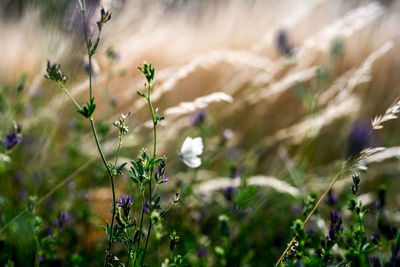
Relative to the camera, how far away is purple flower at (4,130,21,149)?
93cm

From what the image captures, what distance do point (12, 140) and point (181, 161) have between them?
801 millimetres

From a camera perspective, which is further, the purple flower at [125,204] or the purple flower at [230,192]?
the purple flower at [230,192]

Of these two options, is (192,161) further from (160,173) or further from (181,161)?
(181,161)

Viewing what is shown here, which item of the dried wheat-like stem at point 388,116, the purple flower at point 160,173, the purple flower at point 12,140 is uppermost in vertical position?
the purple flower at point 12,140

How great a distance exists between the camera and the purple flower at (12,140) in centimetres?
93

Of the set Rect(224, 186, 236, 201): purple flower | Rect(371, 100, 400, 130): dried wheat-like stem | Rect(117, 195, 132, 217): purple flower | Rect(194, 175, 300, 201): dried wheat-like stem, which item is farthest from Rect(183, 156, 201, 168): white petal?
Rect(224, 186, 236, 201): purple flower

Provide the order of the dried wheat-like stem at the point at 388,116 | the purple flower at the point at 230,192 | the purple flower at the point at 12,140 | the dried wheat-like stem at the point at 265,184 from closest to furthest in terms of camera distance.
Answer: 1. the dried wheat-like stem at the point at 388,116
2. the purple flower at the point at 12,140
3. the dried wheat-like stem at the point at 265,184
4. the purple flower at the point at 230,192

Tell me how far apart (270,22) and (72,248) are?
2.17 m

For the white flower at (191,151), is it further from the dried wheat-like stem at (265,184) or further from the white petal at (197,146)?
the dried wheat-like stem at (265,184)

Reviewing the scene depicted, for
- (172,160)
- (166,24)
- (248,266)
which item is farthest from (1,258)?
(166,24)

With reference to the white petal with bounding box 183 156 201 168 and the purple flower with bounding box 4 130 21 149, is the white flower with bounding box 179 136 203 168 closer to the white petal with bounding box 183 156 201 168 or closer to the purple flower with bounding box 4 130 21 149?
the white petal with bounding box 183 156 201 168

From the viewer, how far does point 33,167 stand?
1396 millimetres

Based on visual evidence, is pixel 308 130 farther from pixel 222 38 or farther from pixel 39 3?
pixel 222 38

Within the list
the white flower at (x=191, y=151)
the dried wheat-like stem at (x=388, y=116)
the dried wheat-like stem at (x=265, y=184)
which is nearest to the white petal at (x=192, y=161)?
the white flower at (x=191, y=151)
